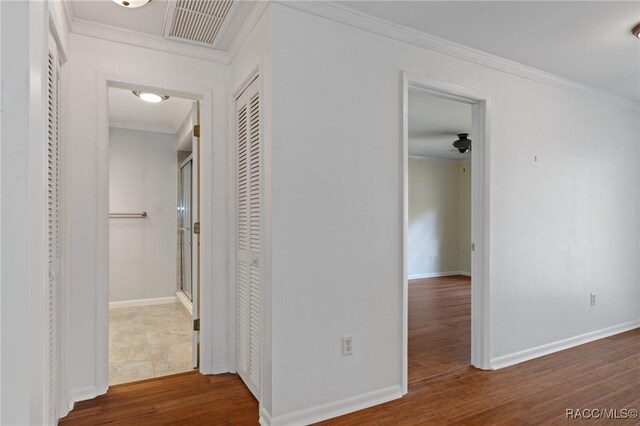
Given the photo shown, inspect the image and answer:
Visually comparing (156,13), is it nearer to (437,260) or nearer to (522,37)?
(522,37)

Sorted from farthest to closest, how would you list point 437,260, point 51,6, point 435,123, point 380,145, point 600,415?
1. point 437,260
2. point 435,123
3. point 380,145
4. point 600,415
5. point 51,6

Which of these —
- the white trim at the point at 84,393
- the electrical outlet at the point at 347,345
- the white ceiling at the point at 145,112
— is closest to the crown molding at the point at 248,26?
the white ceiling at the point at 145,112

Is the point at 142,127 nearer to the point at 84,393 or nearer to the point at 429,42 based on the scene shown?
the point at 84,393

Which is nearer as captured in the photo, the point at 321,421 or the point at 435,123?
the point at 321,421

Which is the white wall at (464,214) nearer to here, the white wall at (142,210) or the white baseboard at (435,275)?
the white baseboard at (435,275)

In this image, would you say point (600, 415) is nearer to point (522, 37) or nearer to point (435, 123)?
point (522, 37)

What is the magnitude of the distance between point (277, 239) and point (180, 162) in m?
3.74

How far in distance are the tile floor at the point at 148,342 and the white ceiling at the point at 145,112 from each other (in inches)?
93.8

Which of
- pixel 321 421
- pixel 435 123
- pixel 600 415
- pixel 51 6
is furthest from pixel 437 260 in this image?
pixel 51 6

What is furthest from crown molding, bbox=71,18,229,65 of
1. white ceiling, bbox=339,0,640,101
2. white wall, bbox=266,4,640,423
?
white ceiling, bbox=339,0,640,101

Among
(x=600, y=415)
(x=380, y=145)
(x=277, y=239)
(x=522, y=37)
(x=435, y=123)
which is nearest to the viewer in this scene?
(x=277, y=239)

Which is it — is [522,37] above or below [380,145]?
above

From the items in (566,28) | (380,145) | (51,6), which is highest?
(566,28)

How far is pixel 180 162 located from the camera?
17.0 ft
